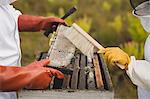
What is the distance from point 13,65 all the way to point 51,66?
20 cm

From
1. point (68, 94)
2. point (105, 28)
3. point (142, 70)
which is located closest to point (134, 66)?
point (142, 70)

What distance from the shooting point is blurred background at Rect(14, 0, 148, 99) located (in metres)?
5.21

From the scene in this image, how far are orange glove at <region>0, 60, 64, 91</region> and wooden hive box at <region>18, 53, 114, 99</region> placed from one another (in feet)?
0.16

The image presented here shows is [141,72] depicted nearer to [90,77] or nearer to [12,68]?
[90,77]

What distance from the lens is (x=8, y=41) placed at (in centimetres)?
213

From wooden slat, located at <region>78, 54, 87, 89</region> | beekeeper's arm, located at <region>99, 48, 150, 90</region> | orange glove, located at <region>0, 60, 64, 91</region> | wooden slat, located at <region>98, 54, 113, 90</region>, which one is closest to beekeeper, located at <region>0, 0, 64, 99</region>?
orange glove, located at <region>0, 60, 64, 91</region>

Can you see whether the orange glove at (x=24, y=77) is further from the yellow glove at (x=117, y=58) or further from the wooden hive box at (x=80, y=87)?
the yellow glove at (x=117, y=58)

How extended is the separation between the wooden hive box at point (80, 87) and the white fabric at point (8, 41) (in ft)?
0.64

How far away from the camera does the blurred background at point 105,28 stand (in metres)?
5.21

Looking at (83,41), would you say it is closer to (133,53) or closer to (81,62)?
(81,62)

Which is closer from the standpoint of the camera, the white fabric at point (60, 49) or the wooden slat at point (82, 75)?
the wooden slat at point (82, 75)

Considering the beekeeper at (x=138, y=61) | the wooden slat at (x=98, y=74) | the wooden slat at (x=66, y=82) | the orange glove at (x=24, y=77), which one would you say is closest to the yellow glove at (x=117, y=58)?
the beekeeper at (x=138, y=61)

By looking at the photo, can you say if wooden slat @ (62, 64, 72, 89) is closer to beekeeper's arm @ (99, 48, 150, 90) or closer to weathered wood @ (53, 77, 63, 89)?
weathered wood @ (53, 77, 63, 89)

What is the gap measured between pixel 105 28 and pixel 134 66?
4514 millimetres
